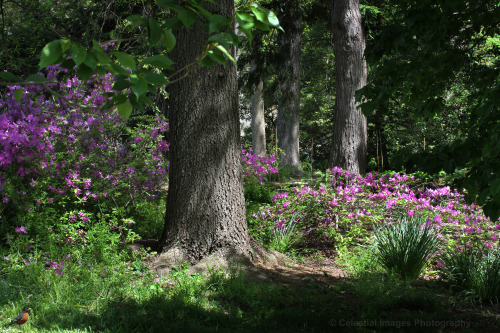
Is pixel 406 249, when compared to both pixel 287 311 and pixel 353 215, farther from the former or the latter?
pixel 287 311

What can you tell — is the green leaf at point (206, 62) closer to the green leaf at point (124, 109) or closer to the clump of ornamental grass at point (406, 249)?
the green leaf at point (124, 109)

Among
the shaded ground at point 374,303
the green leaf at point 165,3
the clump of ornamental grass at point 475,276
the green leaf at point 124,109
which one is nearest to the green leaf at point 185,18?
the green leaf at point 165,3

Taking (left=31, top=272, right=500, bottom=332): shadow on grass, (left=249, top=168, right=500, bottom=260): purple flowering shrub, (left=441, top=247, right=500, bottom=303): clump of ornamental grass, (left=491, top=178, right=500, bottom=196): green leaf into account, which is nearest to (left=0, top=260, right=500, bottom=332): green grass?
(left=31, top=272, right=500, bottom=332): shadow on grass

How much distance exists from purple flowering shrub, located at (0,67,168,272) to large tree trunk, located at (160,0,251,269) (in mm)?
707

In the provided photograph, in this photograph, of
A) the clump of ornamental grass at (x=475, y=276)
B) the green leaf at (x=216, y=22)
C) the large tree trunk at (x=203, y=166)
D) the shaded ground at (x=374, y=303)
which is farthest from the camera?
the large tree trunk at (x=203, y=166)

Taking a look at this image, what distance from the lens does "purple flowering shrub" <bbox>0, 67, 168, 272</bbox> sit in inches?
182

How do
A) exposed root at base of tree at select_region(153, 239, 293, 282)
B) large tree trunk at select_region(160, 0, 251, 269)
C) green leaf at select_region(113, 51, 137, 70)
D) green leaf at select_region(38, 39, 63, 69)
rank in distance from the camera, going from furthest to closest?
large tree trunk at select_region(160, 0, 251, 269) < exposed root at base of tree at select_region(153, 239, 293, 282) < green leaf at select_region(113, 51, 137, 70) < green leaf at select_region(38, 39, 63, 69)

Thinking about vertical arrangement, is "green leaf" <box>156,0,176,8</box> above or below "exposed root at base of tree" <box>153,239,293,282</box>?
above

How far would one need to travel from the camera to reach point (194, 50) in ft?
15.4

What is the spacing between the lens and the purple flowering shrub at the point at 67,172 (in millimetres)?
4629

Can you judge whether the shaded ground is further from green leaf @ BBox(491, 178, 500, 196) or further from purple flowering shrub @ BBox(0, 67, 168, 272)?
purple flowering shrub @ BBox(0, 67, 168, 272)

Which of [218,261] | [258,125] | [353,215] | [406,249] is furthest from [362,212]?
[258,125]

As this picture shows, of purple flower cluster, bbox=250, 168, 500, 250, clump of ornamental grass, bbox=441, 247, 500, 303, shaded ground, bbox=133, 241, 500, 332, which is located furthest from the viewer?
purple flower cluster, bbox=250, 168, 500, 250

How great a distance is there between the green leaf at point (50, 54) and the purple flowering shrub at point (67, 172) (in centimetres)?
281
